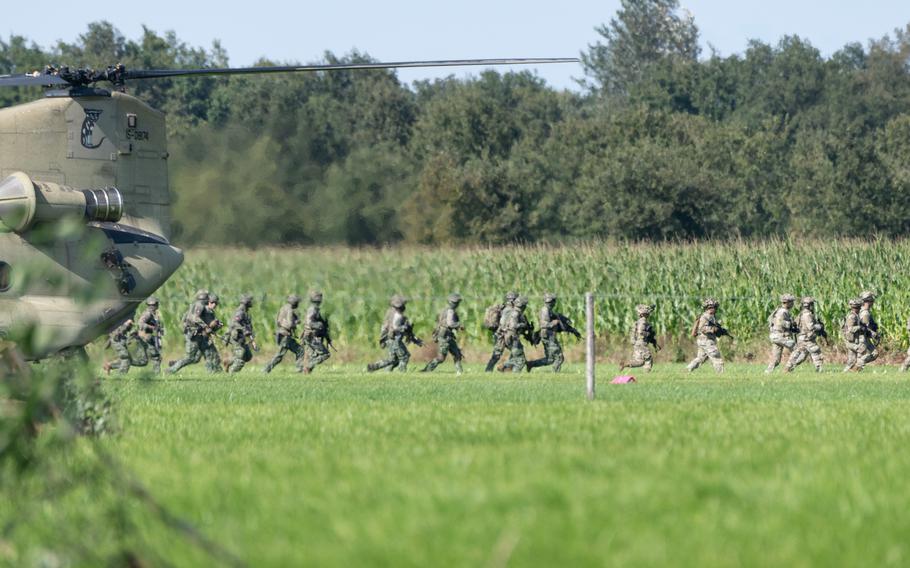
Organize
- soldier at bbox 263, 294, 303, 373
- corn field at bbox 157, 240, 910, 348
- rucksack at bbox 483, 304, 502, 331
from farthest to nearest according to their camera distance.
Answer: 1. corn field at bbox 157, 240, 910, 348
2. rucksack at bbox 483, 304, 502, 331
3. soldier at bbox 263, 294, 303, 373

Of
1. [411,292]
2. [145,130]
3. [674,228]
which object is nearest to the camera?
[145,130]

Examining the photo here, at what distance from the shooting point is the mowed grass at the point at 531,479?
7.02 metres

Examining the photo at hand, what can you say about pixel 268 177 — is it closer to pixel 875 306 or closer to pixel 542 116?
pixel 875 306

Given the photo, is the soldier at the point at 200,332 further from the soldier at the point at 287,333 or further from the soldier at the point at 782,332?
the soldier at the point at 782,332

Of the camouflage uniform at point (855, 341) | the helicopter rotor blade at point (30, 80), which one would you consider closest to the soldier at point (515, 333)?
the camouflage uniform at point (855, 341)

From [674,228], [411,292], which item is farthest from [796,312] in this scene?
[674,228]

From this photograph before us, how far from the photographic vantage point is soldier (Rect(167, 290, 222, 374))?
30078 millimetres

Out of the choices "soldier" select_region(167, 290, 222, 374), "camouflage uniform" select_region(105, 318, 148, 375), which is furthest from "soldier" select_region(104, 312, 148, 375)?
"soldier" select_region(167, 290, 222, 374)

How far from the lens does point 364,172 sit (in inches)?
1411

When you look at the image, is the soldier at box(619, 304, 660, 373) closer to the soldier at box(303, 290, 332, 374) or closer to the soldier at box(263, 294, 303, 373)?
the soldier at box(303, 290, 332, 374)

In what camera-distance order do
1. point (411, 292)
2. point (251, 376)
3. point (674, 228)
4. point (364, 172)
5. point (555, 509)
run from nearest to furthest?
point (555, 509), point (251, 376), point (364, 172), point (411, 292), point (674, 228)

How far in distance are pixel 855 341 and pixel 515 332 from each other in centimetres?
656

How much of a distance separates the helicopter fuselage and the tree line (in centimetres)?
900

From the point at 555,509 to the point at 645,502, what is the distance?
53 centimetres
